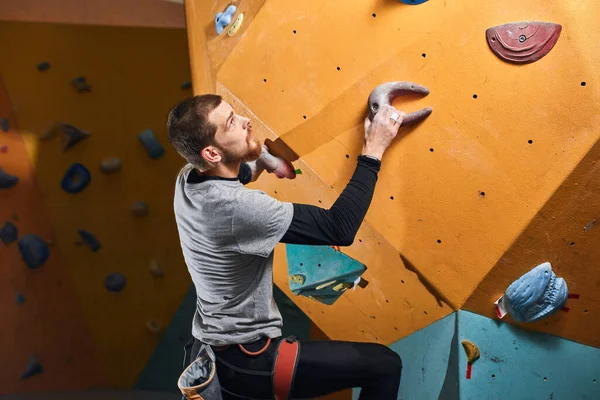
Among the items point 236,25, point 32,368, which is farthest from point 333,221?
point 32,368

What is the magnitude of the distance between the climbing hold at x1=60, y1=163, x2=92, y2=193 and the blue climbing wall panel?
2063 millimetres

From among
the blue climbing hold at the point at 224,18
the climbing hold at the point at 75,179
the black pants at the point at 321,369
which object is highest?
the blue climbing hold at the point at 224,18

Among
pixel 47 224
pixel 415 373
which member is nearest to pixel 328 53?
pixel 415 373

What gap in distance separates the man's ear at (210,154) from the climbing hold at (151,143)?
67.9 inches

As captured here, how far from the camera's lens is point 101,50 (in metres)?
Answer: 3.18

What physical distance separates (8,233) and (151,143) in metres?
0.74

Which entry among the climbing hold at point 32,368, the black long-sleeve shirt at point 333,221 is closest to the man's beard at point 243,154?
the black long-sleeve shirt at point 333,221

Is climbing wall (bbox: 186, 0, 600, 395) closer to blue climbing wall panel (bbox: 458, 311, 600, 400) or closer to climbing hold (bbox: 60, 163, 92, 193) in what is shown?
blue climbing wall panel (bbox: 458, 311, 600, 400)

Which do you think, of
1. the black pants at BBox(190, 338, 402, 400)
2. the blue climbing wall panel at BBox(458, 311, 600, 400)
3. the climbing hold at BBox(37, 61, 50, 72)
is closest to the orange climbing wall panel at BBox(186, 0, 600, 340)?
the blue climbing wall panel at BBox(458, 311, 600, 400)

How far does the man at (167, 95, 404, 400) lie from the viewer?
1536mm

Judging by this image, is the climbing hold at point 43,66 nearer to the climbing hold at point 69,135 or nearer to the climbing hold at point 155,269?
the climbing hold at point 69,135

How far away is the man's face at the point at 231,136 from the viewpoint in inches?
62.2

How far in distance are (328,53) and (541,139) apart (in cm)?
56

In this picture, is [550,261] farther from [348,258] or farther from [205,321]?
[205,321]
